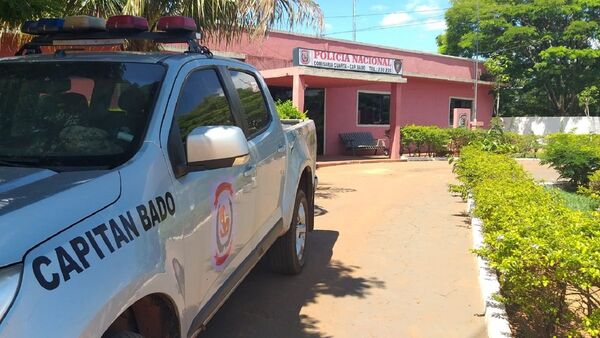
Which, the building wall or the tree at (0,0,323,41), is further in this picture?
the building wall

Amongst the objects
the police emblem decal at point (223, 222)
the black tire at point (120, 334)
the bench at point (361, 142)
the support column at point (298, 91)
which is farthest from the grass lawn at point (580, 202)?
the bench at point (361, 142)

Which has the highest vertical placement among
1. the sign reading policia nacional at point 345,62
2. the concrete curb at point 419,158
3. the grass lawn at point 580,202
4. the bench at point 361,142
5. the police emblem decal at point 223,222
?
the sign reading policia nacional at point 345,62

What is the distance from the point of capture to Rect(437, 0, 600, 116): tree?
27422 mm

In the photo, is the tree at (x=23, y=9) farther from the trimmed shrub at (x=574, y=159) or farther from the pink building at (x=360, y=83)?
the trimmed shrub at (x=574, y=159)

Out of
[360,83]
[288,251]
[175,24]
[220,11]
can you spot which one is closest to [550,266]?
[288,251]

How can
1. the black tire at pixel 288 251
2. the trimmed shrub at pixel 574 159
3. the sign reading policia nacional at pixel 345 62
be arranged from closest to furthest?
1. the black tire at pixel 288 251
2. the trimmed shrub at pixel 574 159
3. the sign reading policia nacional at pixel 345 62

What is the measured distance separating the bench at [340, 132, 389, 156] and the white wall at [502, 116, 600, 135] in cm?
1157

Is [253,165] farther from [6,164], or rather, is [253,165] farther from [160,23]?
[6,164]

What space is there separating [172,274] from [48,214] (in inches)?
28.2

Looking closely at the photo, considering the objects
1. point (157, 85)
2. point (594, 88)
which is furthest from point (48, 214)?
point (594, 88)

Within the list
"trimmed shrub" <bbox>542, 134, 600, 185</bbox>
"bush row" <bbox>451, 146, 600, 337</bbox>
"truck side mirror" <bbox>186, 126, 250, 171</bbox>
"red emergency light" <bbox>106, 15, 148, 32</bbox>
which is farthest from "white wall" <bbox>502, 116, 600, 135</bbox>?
"truck side mirror" <bbox>186, 126, 250, 171</bbox>

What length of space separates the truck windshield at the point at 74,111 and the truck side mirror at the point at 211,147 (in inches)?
9.5

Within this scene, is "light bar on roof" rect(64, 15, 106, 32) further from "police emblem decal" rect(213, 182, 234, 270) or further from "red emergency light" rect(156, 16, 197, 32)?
"police emblem decal" rect(213, 182, 234, 270)

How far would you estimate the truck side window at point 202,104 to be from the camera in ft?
9.64
